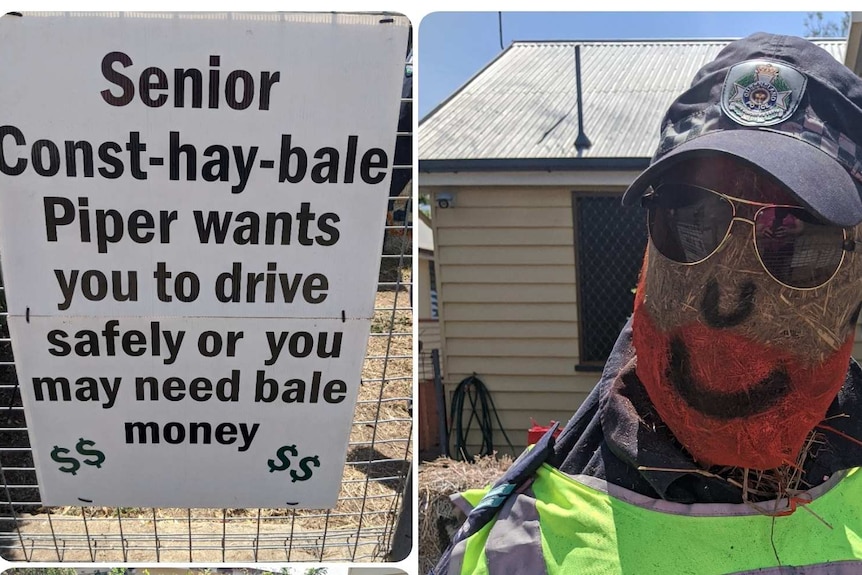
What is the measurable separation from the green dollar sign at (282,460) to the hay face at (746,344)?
1480mm

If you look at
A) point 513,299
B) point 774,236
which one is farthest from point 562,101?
point 774,236

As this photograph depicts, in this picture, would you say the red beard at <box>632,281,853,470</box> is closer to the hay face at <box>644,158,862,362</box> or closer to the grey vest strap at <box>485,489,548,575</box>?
the hay face at <box>644,158,862,362</box>

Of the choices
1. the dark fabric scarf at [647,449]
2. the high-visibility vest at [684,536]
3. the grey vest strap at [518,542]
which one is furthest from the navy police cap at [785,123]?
the grey vest strap at [518,542]

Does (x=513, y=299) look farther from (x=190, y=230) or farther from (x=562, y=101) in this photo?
(x=190, y=230)

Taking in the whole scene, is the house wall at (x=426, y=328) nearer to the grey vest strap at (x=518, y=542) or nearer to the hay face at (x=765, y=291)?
the grey vest strap at (x=518, y=542)

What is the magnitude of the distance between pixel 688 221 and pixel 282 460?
5.62 ft

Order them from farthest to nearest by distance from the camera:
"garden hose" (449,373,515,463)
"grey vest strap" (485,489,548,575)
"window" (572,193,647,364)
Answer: "garden hose" (449,373,515,463) < "window" (572,193,647,364) < "grey vest strap" (485,489,548,575)

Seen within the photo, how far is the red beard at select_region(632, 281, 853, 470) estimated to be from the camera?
122 centimetres

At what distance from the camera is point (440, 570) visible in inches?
60.1

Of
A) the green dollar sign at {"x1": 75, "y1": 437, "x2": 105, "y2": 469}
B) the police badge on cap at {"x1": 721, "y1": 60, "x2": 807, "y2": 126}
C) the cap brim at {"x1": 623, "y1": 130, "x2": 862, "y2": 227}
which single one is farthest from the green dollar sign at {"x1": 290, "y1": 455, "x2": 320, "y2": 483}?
the police badge on cap at {"x1": 721, "y1": 60, "x2": 807, "y2": 126}

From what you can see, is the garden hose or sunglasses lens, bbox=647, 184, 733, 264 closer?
sunglasses lens, bbox=647, 184, 733, 264

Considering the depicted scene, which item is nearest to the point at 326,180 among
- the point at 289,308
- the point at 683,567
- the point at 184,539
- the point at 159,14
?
the point at 289,308

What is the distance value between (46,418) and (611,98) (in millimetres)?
5192

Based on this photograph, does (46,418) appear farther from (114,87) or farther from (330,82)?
(330,82)
